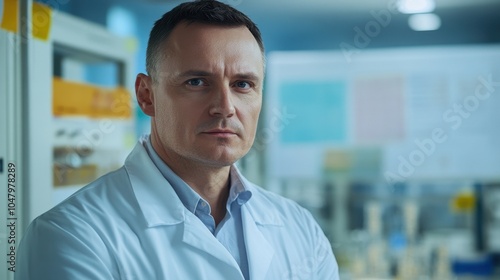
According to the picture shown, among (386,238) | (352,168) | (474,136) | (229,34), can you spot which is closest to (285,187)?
(352,168)

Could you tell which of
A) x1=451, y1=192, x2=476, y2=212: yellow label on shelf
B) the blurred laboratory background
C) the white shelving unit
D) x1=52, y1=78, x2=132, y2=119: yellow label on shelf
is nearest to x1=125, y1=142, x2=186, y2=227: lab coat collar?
the white shelving unit

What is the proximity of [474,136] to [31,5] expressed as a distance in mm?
2372

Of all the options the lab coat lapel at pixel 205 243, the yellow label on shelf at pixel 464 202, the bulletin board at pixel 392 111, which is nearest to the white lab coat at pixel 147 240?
the lab coat lapel at pixel 205 243

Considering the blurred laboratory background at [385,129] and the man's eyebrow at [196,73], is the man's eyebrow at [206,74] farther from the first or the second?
the blurred laboratory background at [385,129]

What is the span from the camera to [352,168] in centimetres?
323

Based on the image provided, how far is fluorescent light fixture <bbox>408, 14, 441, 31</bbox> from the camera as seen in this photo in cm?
348

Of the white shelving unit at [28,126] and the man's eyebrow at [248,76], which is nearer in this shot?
the man's eyebrow at [248,76]

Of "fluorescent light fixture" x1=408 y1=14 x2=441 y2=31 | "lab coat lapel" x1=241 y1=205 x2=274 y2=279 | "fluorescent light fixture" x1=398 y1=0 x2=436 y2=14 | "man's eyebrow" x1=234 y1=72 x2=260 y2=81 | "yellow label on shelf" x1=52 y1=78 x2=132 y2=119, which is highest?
"fluorescent light fixture" x1=398 y1=0 x2=436 y2=14

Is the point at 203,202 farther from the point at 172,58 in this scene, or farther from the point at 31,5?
the point at 31,5

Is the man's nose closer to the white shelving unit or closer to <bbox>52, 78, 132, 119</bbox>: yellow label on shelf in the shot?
the white shelving unit

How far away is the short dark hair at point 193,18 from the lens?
3.27 ft

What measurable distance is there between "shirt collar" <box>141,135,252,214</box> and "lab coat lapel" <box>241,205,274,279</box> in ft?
0.11

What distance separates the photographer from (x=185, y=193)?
3.34 feet

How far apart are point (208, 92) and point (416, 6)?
259 centimetres
